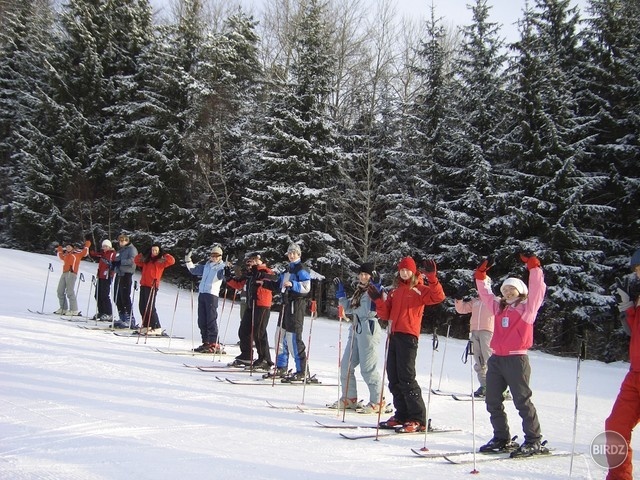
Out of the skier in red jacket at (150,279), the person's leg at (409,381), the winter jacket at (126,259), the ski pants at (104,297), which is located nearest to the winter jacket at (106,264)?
the ski pants at (104,297)

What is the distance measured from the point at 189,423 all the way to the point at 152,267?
22.0 ft

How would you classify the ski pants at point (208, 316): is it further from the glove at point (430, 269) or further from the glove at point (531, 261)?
the glove at point (531, 261)

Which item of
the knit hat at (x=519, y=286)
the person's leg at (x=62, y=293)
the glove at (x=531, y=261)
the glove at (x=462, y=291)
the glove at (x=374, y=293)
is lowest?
the person's leg at (x=62, y=293)

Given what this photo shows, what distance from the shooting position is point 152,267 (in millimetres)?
11852

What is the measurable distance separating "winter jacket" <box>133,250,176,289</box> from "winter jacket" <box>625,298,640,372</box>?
9.00 meters

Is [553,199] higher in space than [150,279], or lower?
higher

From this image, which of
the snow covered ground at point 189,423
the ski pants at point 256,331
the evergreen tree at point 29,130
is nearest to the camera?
the snow covered ground at point 189,423

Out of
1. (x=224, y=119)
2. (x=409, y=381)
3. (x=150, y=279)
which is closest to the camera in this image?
(x=409, y=381)

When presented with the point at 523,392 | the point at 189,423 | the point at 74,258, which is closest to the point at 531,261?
the point at 523,392

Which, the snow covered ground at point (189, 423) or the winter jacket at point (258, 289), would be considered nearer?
the snow covered ground at point (189, 423)

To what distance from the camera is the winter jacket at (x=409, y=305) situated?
607cm

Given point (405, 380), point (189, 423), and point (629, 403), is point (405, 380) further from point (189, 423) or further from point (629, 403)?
point (189, 423)

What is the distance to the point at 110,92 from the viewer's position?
30094 mm

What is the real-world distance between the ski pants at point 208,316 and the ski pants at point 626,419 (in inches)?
292
